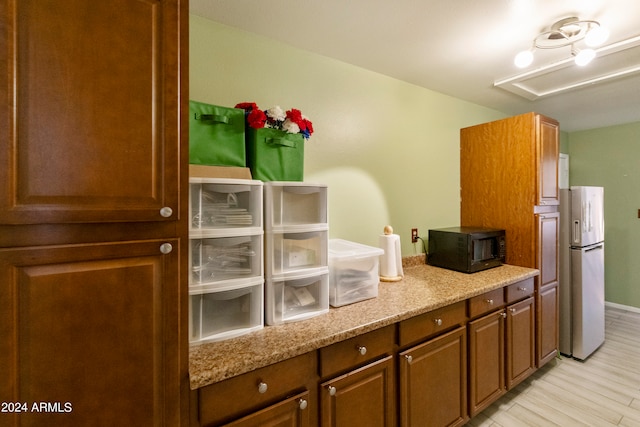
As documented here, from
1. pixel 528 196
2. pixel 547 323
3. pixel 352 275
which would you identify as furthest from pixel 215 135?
pixel 547 323

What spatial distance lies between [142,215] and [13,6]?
1.88 feet

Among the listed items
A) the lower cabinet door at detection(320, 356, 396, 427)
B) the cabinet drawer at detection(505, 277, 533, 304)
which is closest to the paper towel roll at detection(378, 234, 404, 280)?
the lower cabinet door at detection(320, 356, 396, 427)

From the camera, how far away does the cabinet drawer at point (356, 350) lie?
1.22m

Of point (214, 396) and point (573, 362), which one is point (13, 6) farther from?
point (573, 362)

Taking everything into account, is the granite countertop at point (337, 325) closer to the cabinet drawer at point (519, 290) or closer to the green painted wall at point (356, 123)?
the cabinet drawer at point (519, 290)

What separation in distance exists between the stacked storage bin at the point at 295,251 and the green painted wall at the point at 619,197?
4538 millimetres

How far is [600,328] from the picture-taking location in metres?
2.87

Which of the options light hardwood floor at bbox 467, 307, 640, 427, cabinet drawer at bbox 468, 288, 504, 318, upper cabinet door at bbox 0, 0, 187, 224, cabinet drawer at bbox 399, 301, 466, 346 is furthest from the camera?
light hardwood floor at bbox 467, 307, 640, 427

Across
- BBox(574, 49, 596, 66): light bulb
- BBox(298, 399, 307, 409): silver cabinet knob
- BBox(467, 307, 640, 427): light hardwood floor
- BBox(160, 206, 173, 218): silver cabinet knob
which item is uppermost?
BBox(574, 49, 596, 66): light bulb

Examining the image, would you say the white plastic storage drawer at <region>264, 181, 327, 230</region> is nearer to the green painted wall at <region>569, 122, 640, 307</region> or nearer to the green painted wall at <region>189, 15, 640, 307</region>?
the green painted wall at <region>189, 15, 640, 307</region>

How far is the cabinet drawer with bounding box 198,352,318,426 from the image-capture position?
974 mm

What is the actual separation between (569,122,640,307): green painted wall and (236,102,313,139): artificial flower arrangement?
4598mm

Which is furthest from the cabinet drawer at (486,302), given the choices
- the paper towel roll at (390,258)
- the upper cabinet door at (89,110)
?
the upper cabinet door at (89,110)

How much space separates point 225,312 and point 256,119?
34.2 inches
